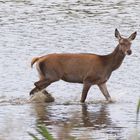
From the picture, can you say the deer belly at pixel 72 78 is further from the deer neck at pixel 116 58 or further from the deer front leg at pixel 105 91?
the deer neck at pixel 116 58

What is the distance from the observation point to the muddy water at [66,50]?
36.8ft

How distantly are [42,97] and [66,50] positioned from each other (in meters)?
5.18

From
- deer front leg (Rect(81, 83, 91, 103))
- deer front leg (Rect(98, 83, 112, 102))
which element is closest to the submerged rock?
deer front leg (Rect(81, 83, 91, 103))

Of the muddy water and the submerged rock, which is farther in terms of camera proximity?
the submerged rock

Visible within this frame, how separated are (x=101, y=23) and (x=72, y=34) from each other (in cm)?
234

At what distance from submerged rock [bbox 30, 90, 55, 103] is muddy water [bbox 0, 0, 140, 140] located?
0.57ft

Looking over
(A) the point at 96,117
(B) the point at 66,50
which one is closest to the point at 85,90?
(A) the point at 96,117

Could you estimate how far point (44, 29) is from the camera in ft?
76.1

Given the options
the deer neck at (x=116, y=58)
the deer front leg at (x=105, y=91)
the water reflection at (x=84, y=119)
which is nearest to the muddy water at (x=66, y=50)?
the water reflection at (x=84, y=119)

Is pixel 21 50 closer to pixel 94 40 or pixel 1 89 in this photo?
pixel 94 40

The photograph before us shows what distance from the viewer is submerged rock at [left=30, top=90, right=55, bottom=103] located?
560 inches

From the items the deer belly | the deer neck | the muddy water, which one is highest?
the deer neck

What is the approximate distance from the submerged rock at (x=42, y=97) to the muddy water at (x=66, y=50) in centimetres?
17

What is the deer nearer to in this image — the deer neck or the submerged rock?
the deer neck
